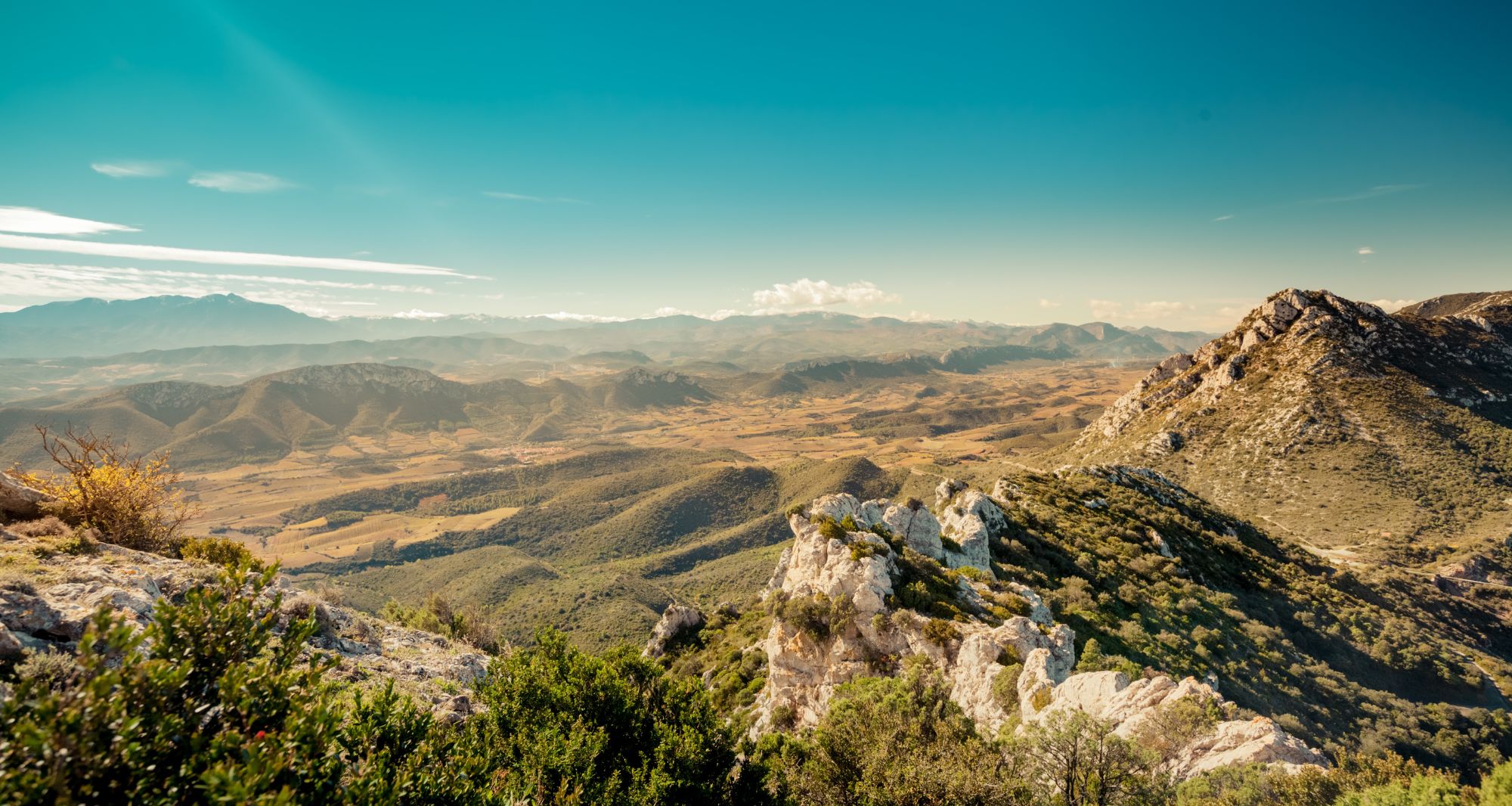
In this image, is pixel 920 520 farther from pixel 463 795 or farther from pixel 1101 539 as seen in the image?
pixel 463 795

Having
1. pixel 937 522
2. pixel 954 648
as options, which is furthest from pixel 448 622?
pixel 937 522

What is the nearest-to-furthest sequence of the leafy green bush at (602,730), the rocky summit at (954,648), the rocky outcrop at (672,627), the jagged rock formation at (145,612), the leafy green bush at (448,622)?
the jagged rock formation at (145,612)
the leafy green bush at (602,730)
the rocky summit at (954,648)
the leafy green bush at (448,622)
the rocky outcrop at (672,627)

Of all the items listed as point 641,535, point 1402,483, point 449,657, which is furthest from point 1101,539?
point 641,535

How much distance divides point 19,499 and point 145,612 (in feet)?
54.9

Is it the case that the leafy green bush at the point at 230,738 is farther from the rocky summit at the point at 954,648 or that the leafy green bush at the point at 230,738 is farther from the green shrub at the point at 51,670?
the rocky summit at the point at 954,648

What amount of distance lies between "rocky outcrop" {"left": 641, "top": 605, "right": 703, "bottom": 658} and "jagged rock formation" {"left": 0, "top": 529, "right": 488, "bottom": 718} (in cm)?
2430

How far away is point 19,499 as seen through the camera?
25.2 meters

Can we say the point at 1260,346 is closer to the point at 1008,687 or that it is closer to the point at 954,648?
the point at 954,648

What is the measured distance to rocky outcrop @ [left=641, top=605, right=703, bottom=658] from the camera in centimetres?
5569

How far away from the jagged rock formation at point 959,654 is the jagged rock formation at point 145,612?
18488 millimetres

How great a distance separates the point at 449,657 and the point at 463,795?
2404 centimetres

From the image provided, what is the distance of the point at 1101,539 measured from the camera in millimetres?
53094

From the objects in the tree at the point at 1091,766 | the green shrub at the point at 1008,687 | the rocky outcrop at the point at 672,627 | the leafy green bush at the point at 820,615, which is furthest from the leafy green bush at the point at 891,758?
the rocky outcrop at the point at 672,627

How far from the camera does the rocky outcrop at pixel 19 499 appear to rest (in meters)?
24.6
